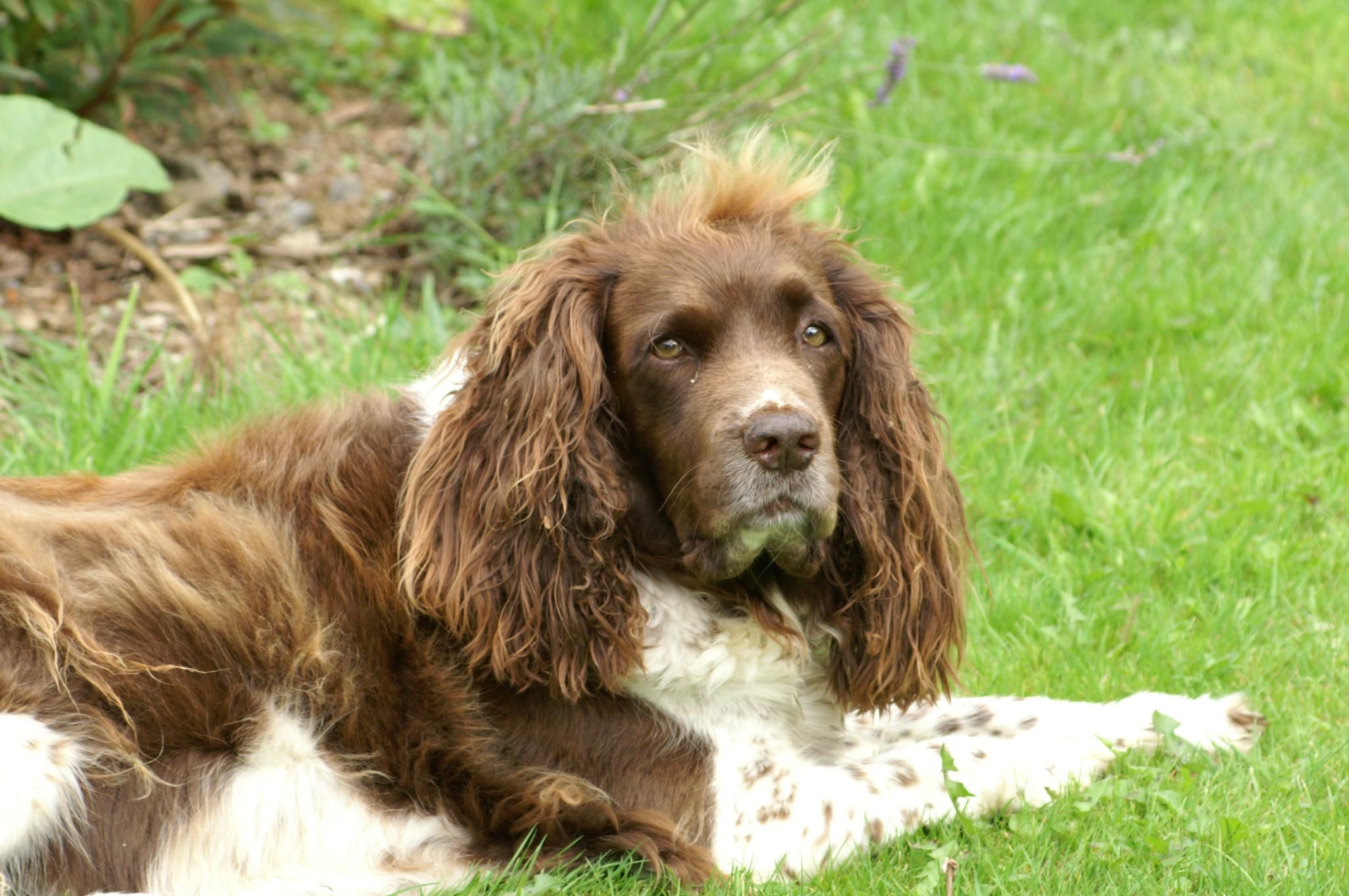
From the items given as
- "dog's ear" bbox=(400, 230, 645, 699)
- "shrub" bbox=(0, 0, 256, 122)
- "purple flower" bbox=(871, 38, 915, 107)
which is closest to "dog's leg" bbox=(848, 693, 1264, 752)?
"dog's ear" bbox=(400, 230, 645, 699)

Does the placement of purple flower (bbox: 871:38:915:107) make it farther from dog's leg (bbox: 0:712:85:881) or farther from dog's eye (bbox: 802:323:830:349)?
dog's leg (bbox: 0:712:85:881)

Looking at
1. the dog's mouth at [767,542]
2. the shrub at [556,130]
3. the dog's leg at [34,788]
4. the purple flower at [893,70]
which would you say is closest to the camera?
the dog's leg at [34,788]

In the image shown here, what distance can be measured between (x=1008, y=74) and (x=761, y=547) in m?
4.12

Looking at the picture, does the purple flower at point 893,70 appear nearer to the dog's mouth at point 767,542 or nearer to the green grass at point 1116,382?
the green grass at point 1116,382

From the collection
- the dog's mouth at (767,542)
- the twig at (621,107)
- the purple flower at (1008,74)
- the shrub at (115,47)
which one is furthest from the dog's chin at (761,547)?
the purple flower at (1008,74)

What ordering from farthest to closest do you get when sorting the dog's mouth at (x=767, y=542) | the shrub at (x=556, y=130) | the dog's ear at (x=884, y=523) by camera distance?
1. the shrub at (x=556, y=130)
2. the dog's ear at (x=884, y=523)
3. the dog's mouth at (x=767, y=542)

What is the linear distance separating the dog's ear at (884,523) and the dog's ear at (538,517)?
0.52 m

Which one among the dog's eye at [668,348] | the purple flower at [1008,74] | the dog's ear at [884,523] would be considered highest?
the purple flower at [1008,74]

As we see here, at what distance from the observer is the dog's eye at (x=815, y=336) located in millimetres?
3490

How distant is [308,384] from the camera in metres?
5.21

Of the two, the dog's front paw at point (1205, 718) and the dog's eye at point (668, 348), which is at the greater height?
the dog's eye at point (668, 348)

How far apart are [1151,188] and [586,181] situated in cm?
238

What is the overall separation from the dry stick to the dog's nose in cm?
314

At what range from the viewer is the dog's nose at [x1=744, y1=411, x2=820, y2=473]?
316 centimetres
